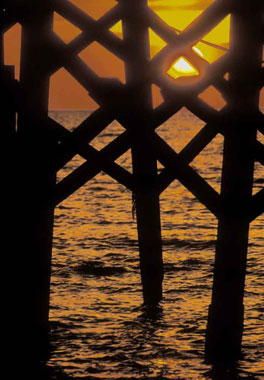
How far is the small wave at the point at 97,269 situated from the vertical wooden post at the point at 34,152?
205 inches

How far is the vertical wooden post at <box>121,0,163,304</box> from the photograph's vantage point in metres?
A: 5.69

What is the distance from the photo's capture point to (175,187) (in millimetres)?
27781

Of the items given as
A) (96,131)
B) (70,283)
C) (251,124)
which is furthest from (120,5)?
(70,283)

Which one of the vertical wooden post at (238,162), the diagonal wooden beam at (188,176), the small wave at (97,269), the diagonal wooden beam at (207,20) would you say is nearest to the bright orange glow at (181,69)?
the diagonal wooden beam at (207,20)

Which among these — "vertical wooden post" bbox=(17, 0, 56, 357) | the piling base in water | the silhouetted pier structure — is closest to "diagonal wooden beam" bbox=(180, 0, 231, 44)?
the silhouetted pier structure

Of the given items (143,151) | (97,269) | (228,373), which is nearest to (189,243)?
(97,269)

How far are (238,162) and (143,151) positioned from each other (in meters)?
2.17

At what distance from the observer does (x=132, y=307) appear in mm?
8852

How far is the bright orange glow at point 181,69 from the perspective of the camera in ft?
18.3

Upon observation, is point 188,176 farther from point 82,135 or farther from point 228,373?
point 228,373

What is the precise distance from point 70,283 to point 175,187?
1756 centimetres

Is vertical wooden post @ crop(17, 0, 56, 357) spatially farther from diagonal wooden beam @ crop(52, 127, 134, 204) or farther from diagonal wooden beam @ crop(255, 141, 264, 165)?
diagonal wooden beam @ crop(255, 141, 264, 165)

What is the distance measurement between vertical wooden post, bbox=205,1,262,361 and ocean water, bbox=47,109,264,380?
791 millimetres

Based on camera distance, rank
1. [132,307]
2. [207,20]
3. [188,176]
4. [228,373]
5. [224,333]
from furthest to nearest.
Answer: [132,307] < [228,373] < [224,333] < [188,176] < [207,20]
